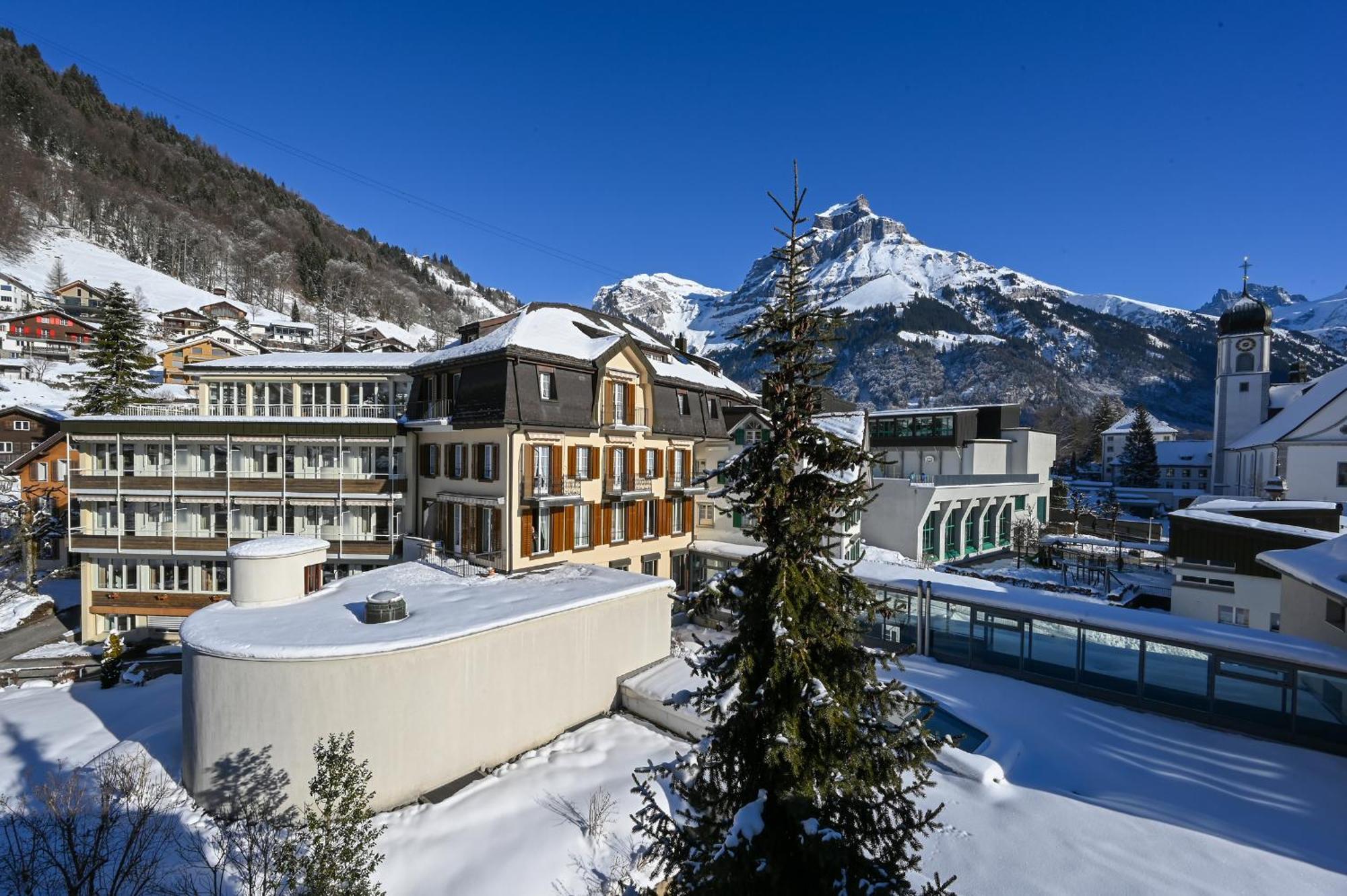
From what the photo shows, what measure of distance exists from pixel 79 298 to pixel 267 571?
12217 cm

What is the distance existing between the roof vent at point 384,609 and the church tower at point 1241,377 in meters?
78.1

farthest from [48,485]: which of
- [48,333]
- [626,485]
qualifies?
[48,333]

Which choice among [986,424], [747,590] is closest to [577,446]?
[747,590]

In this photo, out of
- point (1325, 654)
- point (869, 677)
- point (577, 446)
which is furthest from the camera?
point (577, 446)

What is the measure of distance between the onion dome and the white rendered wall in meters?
81.8

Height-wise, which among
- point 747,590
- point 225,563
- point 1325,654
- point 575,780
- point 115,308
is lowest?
point 575,780

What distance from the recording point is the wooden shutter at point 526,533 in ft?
72.5

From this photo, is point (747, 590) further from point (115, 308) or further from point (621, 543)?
point (115, 308)

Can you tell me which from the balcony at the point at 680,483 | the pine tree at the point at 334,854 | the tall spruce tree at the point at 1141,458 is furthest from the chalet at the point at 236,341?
the tall spruce tree at the point at 1141,458

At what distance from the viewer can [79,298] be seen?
93938 mm

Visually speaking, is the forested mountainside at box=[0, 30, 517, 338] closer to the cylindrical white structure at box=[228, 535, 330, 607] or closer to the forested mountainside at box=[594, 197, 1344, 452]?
the forested mountainside at box=[594, 197, 1344, 452]

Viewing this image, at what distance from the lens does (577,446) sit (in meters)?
24.5

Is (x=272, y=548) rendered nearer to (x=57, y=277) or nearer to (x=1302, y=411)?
(x=1302, y=411)

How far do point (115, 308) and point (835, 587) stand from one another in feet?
185
